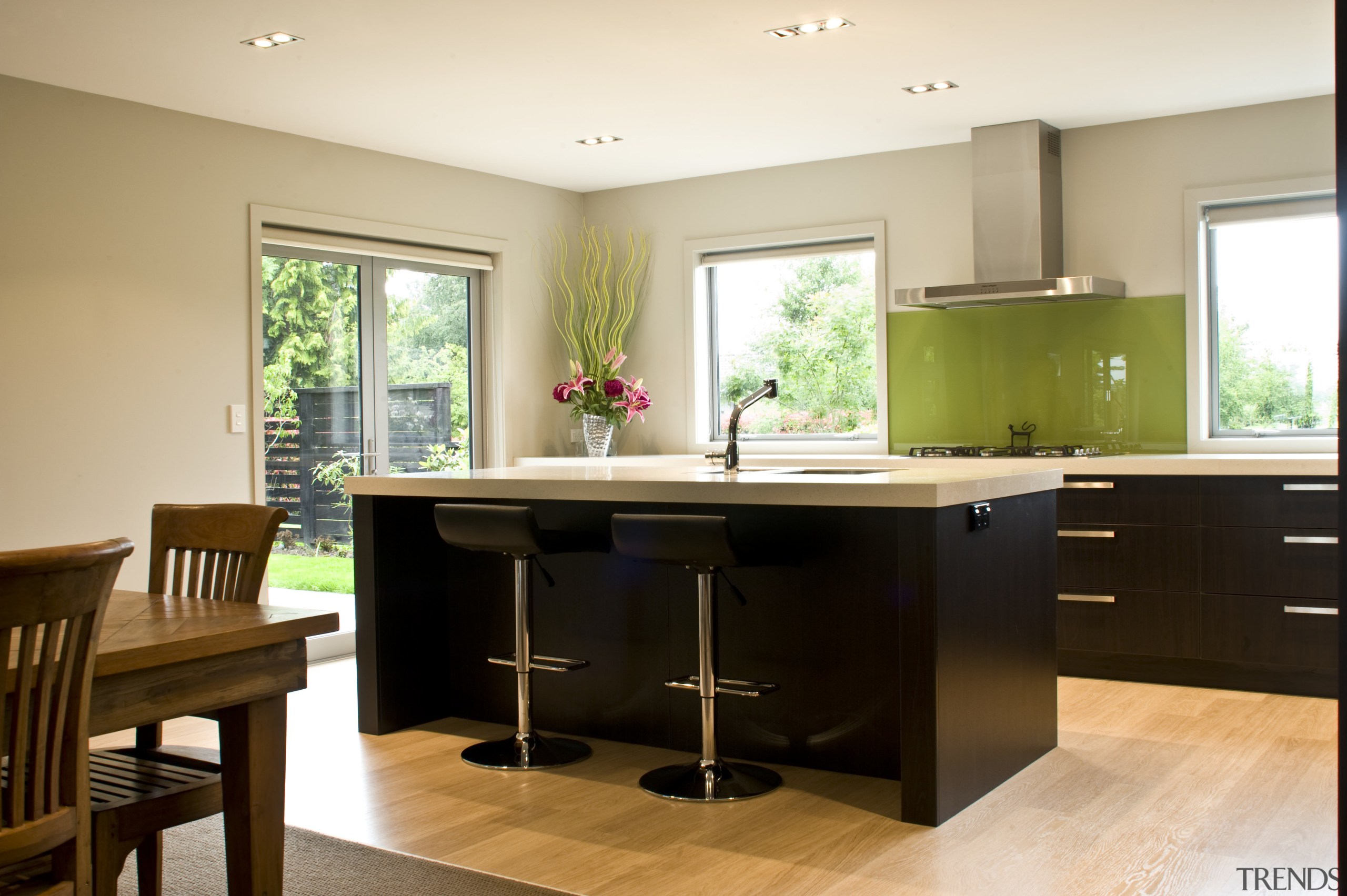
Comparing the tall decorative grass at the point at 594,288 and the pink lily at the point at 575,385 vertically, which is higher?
the tall decorative grass at the point at 594,288

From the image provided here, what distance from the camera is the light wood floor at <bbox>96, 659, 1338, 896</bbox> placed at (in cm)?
265

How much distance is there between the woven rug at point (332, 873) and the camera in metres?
2.61

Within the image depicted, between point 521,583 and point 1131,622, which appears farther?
point 1131,622

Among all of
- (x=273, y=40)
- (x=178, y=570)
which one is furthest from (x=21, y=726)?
(x=273, y=40)

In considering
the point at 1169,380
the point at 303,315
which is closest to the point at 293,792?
the point at 303,315

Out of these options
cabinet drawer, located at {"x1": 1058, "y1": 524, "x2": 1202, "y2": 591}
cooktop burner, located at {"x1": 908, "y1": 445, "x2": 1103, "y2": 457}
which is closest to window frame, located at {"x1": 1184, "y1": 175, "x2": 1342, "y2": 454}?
cooktop burner, located at {"x1": 908, "y1": 445, "x2": 1103, "y2": 457}

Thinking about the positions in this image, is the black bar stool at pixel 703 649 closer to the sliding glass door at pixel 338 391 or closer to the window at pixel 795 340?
the sliding glass door at pixel 338 391

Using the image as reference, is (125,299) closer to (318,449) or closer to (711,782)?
(318,449)

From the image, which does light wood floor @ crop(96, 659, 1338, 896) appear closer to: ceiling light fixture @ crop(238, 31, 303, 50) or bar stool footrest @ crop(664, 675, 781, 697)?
bar stool footrest @ crop(664, 675, 781, 697)

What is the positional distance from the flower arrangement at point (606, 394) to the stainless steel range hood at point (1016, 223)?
4.77 feet

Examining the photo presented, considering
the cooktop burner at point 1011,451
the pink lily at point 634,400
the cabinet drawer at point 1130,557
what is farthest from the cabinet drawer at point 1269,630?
the pink lily at point 634,400

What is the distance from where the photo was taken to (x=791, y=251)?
249 inches

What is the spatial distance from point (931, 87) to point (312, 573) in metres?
3.51

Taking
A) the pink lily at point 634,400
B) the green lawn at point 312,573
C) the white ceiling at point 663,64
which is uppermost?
the white ceiling at point 663,64
